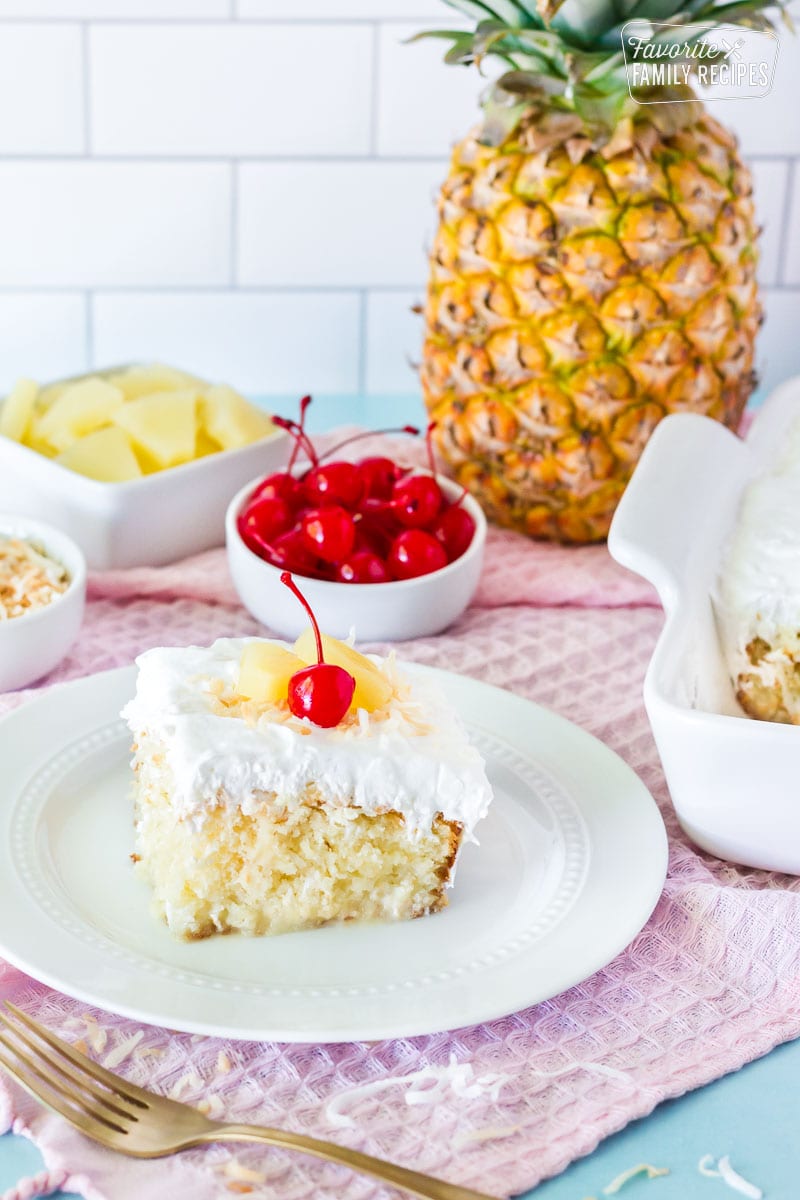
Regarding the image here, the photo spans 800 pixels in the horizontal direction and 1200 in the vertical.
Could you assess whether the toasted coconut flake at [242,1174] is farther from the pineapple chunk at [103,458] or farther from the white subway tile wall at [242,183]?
the white subway tile wall at [242,183]

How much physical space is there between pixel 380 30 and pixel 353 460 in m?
0.62

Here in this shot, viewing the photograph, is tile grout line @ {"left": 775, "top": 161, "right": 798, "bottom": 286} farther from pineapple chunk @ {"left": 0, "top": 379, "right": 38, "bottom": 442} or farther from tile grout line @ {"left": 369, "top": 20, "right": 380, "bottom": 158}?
pineapple chunk @ {"left": 0, "top": 379, "right": 38, "bottom": 442}

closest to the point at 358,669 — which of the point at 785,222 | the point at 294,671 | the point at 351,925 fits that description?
the point at 294,671

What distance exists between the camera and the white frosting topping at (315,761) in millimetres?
1007

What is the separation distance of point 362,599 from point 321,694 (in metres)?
0.39

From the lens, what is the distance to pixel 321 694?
3.40ft

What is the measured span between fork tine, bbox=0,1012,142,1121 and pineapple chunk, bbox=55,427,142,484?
762mm

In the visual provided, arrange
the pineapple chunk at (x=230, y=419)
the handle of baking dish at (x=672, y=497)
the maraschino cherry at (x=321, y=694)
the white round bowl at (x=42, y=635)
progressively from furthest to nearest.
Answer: the pineapple chunk at (x=230, y=419), the white round bowl at (x=42, y=635), the handle of baking dish at (x=672, y=497), the maraschino cherry at (x=321, y=694)

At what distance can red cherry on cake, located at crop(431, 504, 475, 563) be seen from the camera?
1.51m

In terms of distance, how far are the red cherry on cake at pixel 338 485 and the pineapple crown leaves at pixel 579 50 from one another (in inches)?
14.9

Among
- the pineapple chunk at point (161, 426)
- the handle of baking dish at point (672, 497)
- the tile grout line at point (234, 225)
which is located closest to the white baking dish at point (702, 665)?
the handle of baking dish at point (672, 497)

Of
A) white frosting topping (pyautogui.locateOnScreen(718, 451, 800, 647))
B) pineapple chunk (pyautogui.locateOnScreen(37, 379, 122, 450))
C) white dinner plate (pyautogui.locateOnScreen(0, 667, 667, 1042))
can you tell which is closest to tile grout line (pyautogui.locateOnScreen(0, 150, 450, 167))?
pineapple chunk (pyautogui.locateOnScreen(37, 379, 122, 450))

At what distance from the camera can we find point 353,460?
6.08 feet

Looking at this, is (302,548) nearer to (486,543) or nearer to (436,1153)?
(486,543)
